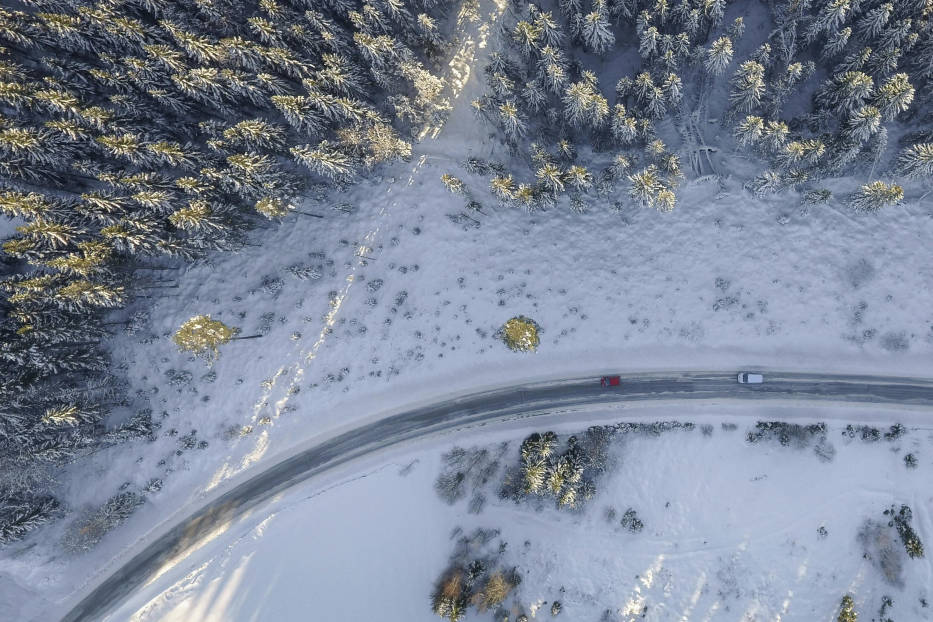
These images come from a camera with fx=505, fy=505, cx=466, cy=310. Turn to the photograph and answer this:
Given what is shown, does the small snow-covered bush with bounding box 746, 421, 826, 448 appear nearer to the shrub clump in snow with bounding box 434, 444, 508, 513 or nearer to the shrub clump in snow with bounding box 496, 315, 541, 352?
the shrub clump in snow with bounding box 496, 315, 541, 352

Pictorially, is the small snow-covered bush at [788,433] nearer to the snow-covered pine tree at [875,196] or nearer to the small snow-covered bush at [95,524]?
the snow-covered pine tree at [875,196]

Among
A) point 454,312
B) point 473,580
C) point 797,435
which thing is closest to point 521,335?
point 454,312

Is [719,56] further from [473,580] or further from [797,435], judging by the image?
[473,580]

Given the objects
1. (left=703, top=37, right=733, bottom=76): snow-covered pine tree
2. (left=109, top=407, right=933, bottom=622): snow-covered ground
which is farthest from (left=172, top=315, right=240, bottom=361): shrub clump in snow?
(left=703, top=37, right=733, bottom=76): snow-covered pine tree

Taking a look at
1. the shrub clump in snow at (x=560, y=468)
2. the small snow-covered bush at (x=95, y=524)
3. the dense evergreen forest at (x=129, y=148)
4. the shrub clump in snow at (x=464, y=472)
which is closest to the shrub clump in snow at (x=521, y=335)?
the shrub clump in snow at (x=560, y=468)

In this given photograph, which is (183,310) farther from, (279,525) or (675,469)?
(675,469)

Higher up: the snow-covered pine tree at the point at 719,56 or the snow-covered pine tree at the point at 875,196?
the snow-covered pine tree at the point at 719,56
